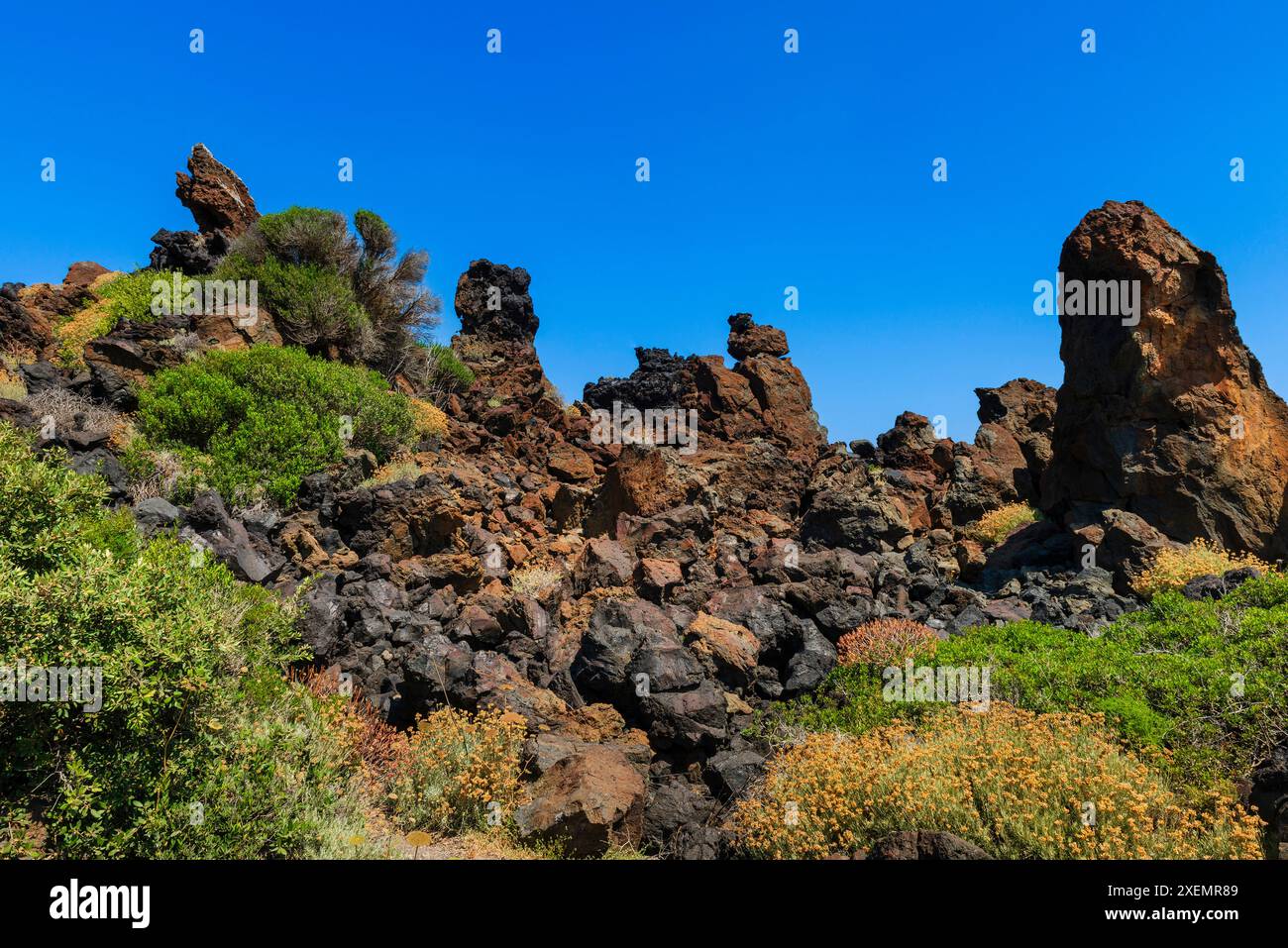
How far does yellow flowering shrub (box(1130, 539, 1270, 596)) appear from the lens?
13320mm

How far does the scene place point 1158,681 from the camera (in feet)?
27.5

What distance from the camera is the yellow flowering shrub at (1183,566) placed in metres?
13.3

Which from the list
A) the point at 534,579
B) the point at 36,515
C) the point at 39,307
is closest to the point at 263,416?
the point at 534,579

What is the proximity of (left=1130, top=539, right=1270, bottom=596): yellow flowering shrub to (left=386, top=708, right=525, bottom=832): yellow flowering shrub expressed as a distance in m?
12.1

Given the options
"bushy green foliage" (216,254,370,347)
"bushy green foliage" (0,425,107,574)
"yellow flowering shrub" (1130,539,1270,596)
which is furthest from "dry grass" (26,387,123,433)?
"yellow flowering shrub" (1130,539,1270,596)

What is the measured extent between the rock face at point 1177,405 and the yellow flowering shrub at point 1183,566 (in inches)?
28.2

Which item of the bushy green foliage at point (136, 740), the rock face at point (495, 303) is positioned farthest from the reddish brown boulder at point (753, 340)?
the bushy green foliage at point (136, 740)

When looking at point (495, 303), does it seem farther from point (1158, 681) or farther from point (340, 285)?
point (1158, 681)

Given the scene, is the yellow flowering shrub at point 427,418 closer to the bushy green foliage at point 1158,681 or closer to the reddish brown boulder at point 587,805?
the bushy green foliage at point 1158,681

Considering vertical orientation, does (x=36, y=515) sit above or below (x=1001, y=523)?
above

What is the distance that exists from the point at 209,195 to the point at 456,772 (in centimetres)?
2290
